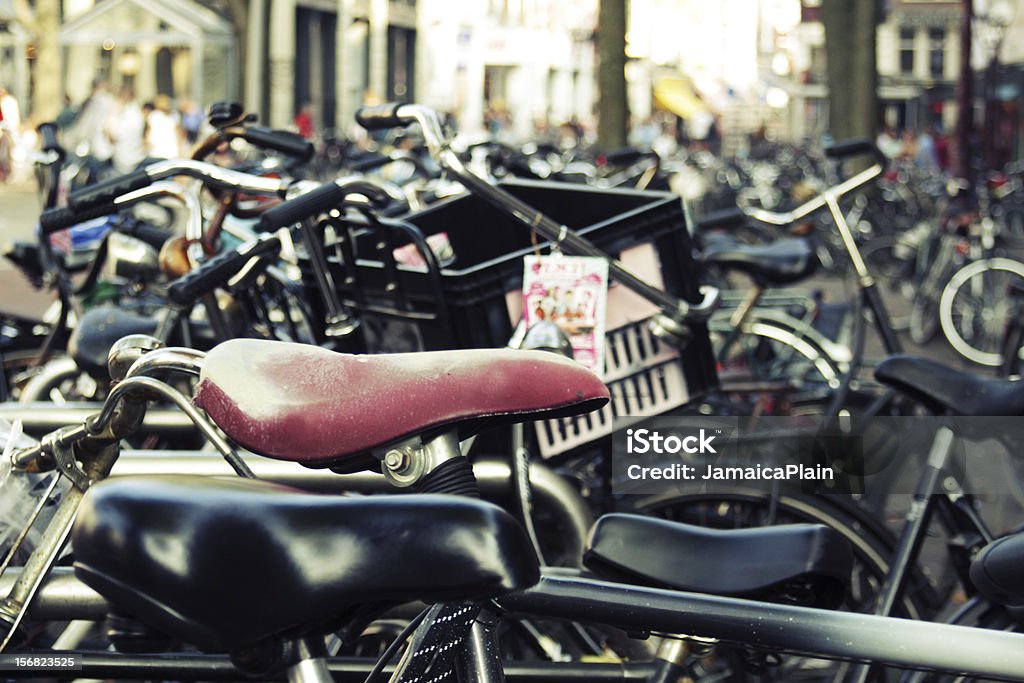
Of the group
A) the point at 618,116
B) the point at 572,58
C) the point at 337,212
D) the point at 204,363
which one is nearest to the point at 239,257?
the point at 337,212

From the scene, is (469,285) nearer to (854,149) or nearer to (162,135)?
(854,149)

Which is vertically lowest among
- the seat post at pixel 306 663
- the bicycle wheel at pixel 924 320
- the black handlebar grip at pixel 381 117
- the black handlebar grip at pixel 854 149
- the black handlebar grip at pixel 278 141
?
the bicycle wheel at pixel 924 320

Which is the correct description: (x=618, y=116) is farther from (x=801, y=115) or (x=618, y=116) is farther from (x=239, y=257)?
(x=801, y=115)

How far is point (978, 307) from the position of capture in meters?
8.88

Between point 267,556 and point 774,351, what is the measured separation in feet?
15.1

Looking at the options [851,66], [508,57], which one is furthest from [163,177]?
[508,57]

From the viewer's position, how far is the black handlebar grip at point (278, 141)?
3361mm

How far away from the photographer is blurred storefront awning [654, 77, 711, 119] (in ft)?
178

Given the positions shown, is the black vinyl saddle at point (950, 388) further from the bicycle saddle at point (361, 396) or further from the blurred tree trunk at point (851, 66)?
the blurred tree trunk at point (851, 66)

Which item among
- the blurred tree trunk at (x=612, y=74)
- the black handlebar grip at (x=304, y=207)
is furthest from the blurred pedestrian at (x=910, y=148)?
the black handlebar grip at (x=304, y=207)

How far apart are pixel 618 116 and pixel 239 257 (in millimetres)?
9158

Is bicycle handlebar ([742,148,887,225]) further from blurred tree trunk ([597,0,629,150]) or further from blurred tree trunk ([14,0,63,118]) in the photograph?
blurred tree trunk ([14,0,63,118])

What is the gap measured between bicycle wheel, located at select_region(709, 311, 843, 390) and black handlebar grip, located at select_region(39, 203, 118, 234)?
2915 mm

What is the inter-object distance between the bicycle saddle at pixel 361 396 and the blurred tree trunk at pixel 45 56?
27.6 meters
